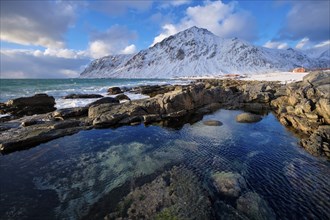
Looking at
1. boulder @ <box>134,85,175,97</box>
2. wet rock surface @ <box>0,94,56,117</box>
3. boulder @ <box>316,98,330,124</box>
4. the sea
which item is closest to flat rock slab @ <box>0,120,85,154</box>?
the sea

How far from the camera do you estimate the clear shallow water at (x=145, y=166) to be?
10.4 metres

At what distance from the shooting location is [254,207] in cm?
996

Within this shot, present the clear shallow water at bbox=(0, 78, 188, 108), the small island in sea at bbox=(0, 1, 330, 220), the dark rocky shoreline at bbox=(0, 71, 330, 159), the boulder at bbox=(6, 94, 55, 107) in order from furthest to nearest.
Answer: the clear shallow water at bbox=(0, 78, 188, 108)
the boulder at bbox=(6, 94, 55, 107)
the dark rocky shoreline at bbox=(0, 71, 330, 159)
the small island in sea at bbox=(0, 1, 330, 220)

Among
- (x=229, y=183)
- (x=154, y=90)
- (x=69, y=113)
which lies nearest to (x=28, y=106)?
(x=69, y=113)

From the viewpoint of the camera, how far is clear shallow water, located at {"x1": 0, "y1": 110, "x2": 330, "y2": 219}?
10.4 meters

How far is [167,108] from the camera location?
2986cm

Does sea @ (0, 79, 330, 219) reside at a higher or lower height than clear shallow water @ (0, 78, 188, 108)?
lower

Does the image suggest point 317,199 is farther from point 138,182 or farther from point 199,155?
point 138,182

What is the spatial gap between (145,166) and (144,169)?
432 millimetres

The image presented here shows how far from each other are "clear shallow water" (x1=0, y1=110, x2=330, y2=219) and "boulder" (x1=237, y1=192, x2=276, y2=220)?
1.41 ft

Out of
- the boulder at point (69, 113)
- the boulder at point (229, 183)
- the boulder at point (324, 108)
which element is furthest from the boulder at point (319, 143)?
the boulder at point (69, 113)

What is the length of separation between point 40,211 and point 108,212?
345 centimetres

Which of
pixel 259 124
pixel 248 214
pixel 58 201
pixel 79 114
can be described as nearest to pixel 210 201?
pixel 248 214

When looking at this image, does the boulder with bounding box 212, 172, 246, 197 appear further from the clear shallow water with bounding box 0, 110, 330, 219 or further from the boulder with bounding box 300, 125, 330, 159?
the boulder with bounding box 300, 125, 330, 159
